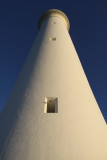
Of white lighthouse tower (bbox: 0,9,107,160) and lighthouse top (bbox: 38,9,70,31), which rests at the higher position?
lighthouse top (bbox: 38,9,70,31)

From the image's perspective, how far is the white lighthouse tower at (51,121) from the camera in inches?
111

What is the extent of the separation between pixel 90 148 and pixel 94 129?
0.58m

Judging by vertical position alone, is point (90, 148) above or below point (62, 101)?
below

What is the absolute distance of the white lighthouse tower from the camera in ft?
9.26

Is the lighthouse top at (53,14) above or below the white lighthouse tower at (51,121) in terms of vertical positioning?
above

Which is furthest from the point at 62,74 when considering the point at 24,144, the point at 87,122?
the point at 24,144

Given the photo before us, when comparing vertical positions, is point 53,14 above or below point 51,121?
above

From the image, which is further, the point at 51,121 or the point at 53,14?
the point at 53,14

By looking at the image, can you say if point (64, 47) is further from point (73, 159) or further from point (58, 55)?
point (73, 159)

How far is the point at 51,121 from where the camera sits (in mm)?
3254

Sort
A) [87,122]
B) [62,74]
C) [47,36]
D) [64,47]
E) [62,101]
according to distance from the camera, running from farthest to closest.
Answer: [47,36], [64,47], [62,74], [62,101], [87,122]

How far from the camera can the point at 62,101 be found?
3729mm

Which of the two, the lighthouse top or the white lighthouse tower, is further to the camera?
the lighthouse top

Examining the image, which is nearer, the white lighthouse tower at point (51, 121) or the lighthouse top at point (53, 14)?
the white lighthouse tower at point (51, 121)
